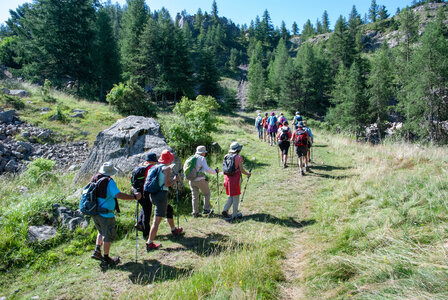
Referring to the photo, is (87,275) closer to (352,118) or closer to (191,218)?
(191,218)

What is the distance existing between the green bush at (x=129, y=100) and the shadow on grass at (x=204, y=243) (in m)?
16.1

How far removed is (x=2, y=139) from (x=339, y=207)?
597 inches

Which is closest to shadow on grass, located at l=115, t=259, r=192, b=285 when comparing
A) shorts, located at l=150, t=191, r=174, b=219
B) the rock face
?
shorts, located at l=150, t=191, r=174, b=219

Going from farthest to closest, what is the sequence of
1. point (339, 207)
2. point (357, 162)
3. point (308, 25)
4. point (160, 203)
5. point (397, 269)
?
point (308, 25)
point (357, 162)
point (339, 207)
point (160, 203)
point (397, 269)

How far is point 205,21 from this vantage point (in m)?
138

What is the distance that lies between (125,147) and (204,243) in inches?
227

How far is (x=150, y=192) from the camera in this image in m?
5.20

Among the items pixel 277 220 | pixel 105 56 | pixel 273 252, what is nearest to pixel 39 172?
pixel 277 220

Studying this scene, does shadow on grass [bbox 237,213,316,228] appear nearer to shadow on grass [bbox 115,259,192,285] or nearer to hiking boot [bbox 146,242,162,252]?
hiking boot [bbox 146,242,162,252]

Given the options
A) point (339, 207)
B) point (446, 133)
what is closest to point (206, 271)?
point (339, 207)

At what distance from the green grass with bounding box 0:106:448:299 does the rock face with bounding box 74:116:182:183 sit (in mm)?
1717

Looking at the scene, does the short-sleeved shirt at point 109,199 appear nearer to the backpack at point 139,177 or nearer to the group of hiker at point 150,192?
the group of hiker at point 150,192

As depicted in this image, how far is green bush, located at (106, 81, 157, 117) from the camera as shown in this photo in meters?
19.4

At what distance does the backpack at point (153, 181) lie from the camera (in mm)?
5152
